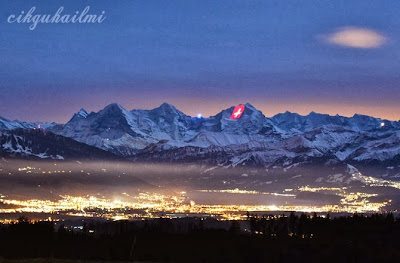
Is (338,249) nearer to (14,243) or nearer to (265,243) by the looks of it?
(265,243)

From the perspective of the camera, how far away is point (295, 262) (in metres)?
161

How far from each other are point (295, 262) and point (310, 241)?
3916 cm

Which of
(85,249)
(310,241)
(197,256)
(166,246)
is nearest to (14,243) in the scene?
(85,249)

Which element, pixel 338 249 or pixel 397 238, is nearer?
pixel 338 249

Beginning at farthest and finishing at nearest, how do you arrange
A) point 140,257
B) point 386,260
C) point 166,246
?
1. point 166,246
2. point 140,257
3. point 386,260

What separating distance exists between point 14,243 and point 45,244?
27.2ft

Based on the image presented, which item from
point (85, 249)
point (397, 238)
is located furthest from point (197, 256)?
point (397, 238)

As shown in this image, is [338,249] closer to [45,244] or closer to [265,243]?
[265,243]

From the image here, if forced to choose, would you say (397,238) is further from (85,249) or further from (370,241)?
(85,249)

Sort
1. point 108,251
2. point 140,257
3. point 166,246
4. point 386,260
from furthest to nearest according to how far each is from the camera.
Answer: point 166,246
point 108,251
point 140,257
point 386,260

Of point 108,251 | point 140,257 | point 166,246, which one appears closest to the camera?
point 140,257

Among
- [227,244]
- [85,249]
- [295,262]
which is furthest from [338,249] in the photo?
[85,249]

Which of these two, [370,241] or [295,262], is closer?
[295,262]

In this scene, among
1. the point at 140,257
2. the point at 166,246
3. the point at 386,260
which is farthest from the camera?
the point at 166,246
